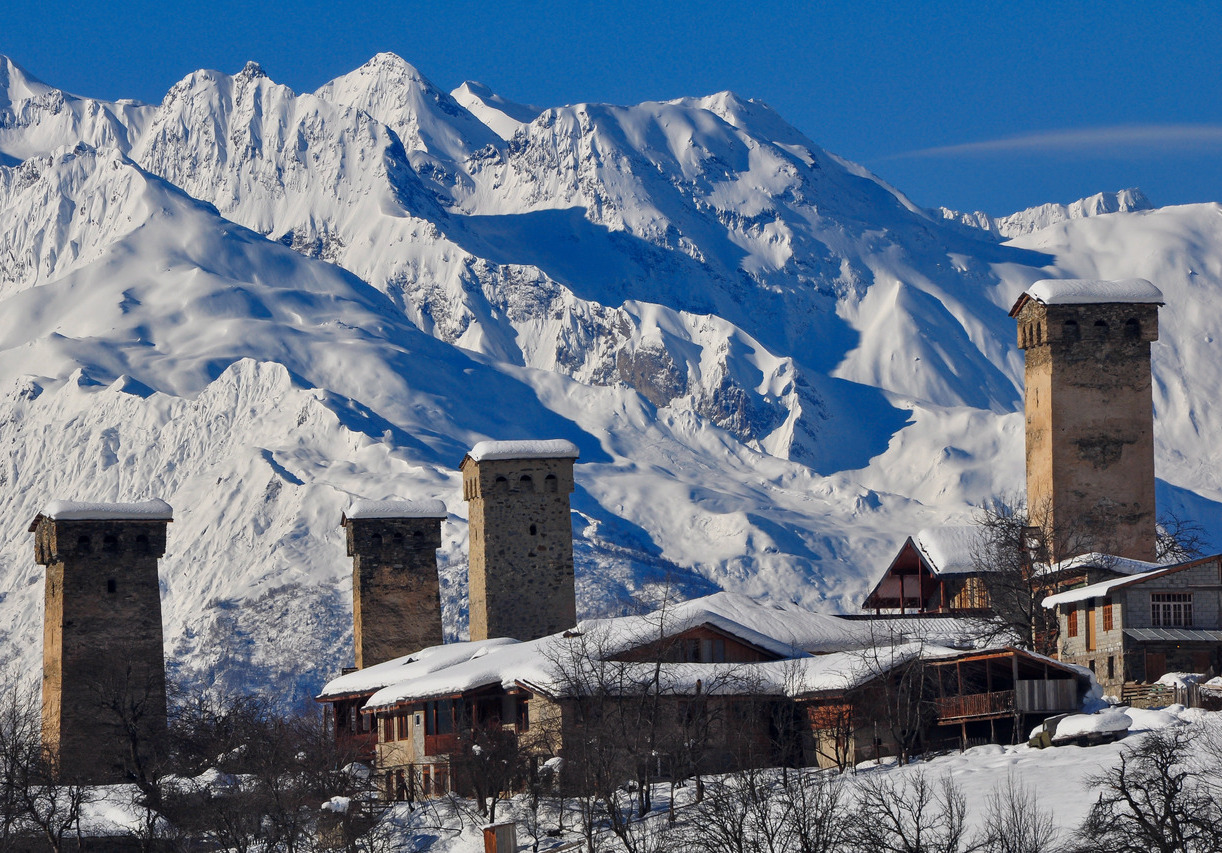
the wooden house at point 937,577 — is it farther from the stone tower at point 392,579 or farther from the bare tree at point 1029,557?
the stone tower at point 392,579

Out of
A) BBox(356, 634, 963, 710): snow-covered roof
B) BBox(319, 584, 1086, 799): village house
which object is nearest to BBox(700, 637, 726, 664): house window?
BBox(319, 584, 1086, 799): village house

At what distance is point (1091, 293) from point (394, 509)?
79.9 ft

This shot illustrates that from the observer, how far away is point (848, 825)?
45750 millimetres

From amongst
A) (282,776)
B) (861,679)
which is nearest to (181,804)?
(282,776)

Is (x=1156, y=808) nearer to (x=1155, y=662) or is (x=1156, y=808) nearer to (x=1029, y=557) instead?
(x=1155, y=662)

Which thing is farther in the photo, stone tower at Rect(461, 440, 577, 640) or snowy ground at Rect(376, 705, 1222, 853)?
stone tower at Rect(461, 440, 577, 640)

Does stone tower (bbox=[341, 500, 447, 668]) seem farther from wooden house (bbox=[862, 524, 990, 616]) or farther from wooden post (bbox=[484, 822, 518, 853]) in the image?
wooden post (bbox=[484, 822, 518, 853])

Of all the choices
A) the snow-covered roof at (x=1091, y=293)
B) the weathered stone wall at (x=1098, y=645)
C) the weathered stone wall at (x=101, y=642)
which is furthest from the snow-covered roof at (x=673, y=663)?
the snow-covered roof at (x=1091, y=293)

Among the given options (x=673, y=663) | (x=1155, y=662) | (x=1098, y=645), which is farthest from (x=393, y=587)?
(x=1155, y=662)

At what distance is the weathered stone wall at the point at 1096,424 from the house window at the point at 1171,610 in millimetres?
11934

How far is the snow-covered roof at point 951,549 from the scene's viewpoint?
78938 millimetres

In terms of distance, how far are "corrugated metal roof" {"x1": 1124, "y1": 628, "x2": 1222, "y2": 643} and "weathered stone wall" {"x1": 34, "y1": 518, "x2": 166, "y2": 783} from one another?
102 ft

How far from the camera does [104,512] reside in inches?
3300

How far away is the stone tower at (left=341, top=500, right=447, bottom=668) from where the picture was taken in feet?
268
